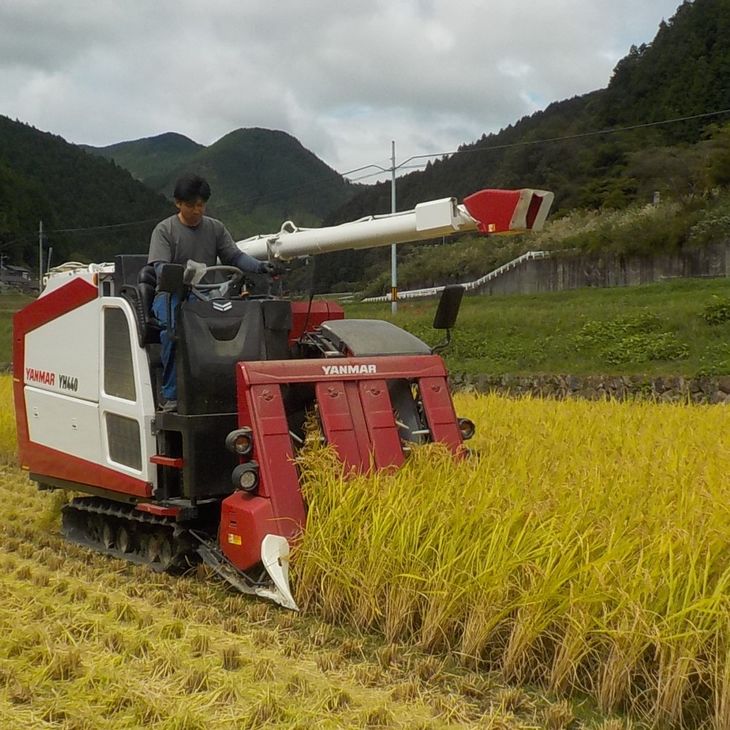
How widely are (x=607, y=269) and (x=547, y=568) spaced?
25.8 m

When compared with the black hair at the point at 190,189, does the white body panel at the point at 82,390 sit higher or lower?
lower

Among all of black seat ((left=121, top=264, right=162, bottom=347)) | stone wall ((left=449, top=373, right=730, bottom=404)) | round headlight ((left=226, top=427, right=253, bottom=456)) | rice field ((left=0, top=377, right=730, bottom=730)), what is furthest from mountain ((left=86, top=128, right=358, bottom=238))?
rice field ((left=0, top=377, right=730, bottom=730))

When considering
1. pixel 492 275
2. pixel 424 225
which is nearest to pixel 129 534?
pixel 424 225

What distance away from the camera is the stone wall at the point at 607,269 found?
25.8 metres

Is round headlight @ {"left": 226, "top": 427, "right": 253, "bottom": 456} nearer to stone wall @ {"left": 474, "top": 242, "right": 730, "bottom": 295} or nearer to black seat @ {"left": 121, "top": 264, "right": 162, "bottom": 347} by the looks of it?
black seat @ {"left": 121, "top": 264, "right": 162, "bottom": 347}

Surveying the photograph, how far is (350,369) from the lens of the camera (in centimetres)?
538

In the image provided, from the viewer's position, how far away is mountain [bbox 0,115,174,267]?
71.6 metres

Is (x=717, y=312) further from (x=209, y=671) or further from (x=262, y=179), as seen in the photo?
(x=262, y=179)

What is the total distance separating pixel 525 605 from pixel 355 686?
2.51 ft

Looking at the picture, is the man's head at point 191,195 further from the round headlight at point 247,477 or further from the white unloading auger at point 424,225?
the round headlight at point 247,477

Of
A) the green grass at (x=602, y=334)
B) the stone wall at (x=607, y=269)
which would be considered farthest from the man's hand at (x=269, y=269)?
the stone wall at (x=607, y=269)

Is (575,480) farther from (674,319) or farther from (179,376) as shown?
(674,319)

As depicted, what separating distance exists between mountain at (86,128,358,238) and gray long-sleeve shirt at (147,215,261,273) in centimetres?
13827

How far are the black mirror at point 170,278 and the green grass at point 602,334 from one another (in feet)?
37.2
